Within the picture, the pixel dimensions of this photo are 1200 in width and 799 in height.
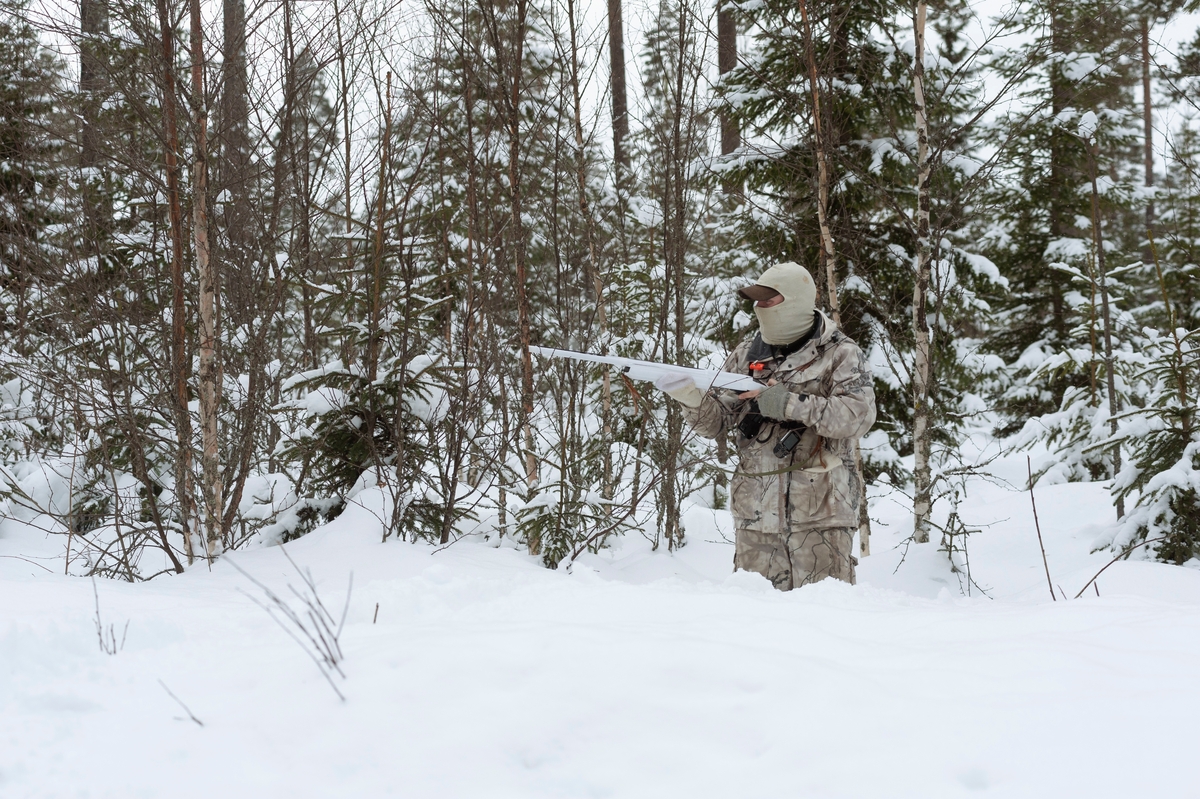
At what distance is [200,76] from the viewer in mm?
4789

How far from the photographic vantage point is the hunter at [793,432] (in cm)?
366

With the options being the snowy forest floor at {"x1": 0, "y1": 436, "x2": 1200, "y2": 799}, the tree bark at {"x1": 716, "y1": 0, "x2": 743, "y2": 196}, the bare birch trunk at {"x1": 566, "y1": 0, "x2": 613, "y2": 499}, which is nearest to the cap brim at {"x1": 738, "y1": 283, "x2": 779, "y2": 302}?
the snowy forest floor at {"x1": 0, "y1": 436, "x2": 1200, "y2": 799}

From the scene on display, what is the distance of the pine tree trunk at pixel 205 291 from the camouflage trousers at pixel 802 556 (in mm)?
3439

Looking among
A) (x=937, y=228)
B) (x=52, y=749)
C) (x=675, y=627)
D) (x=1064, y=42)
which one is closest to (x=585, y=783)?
(x=675, y=627)

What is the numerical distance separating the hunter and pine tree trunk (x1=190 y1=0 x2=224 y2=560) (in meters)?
2.94

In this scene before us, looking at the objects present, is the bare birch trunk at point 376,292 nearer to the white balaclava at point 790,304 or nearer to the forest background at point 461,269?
the forest background at point 461,269

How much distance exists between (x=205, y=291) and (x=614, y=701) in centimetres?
416

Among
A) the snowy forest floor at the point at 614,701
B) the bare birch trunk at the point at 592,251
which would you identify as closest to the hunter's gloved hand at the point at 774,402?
the snowy forest floor at the point at 614,701

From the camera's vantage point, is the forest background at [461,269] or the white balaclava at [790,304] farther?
the forest background at [461,269]

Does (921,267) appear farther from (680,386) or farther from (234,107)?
(234,107)

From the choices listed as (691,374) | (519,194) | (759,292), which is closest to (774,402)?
(691,374)

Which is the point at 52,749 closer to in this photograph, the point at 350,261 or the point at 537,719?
the point at 537,719

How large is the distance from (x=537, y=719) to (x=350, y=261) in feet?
15.7

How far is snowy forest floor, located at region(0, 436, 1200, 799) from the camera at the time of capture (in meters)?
1.58
